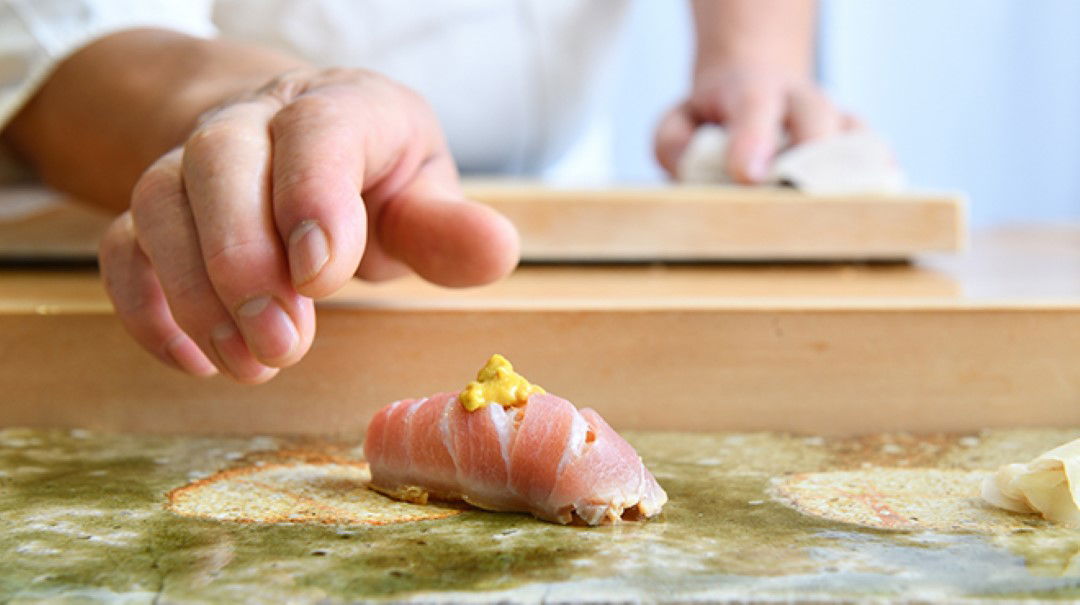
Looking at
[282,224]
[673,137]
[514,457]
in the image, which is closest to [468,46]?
[673,137]

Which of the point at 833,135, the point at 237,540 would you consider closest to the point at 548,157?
the point at 833,135

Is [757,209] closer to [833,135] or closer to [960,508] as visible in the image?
[833,135]

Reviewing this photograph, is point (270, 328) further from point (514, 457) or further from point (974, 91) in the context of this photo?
point (974, 91)

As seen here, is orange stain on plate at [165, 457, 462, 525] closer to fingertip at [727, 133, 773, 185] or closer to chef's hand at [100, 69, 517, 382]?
chef's hand at [100, 69, 517, 382]

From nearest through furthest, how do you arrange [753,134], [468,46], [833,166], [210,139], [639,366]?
[210,139], [639,366], [833,166], [753,134], [468,46]

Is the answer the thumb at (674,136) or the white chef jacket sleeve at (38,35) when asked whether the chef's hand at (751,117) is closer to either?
the thumb at (674,136)
